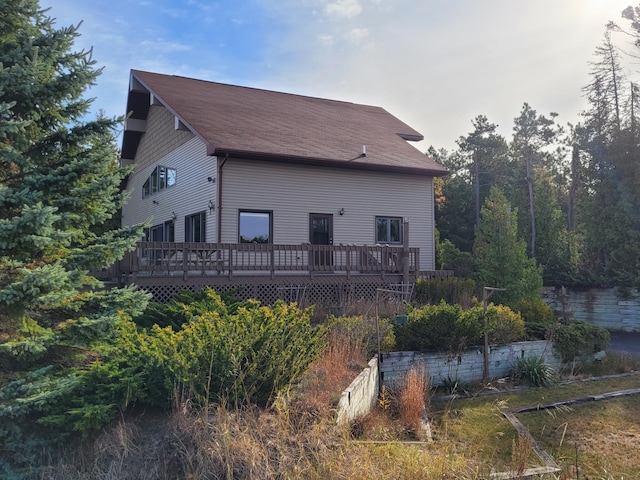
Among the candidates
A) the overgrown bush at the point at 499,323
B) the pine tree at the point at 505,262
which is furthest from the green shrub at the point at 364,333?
the pine tree at the point at 505,262

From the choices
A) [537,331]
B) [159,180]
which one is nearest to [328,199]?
[159,180]

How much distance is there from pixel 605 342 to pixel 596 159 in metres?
12.6

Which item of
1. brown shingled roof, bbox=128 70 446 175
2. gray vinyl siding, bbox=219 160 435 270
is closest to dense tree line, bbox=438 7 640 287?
gray vinyl siding, bbox=219 160 435 270

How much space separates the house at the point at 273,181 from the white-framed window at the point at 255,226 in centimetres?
3

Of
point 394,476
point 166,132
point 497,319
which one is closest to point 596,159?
point 497,319

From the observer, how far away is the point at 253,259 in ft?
47.3

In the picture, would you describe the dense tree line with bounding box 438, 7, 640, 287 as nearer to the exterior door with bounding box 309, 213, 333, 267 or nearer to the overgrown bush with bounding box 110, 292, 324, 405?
the exterior door with bounding box 309, 213, 333, 267

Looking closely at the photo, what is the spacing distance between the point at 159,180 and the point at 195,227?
4.43 meters

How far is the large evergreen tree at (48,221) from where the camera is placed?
450 centimetres

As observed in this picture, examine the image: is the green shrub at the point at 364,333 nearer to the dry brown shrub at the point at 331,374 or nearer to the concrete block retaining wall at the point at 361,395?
the dry brown shrub at the point at 331,374

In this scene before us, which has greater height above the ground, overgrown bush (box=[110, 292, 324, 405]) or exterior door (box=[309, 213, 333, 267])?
exterior door (box=[309, 213, 333, 267])

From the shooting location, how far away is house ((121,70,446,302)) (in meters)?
14.4

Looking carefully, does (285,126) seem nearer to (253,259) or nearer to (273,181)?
(273,181)

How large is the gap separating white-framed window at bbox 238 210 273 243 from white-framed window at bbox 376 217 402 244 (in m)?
3.91
